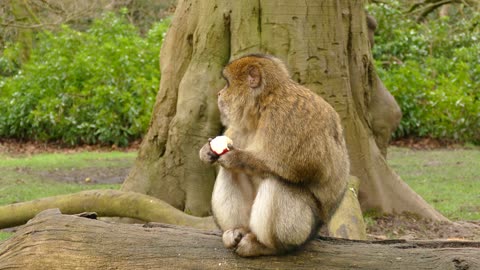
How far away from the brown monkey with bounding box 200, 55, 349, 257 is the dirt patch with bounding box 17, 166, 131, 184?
7.43m

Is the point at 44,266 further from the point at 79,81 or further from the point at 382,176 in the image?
the point at 79,81

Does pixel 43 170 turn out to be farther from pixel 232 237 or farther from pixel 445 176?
pixel 232 237

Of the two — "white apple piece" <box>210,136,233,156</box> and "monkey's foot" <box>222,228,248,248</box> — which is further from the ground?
"white apple piece" <box>210,136,233,156</box>

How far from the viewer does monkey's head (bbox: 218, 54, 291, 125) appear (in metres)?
4.70

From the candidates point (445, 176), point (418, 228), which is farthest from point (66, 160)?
point (418, 228)

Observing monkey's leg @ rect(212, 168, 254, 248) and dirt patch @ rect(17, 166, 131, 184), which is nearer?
monkey's leg @ rect(212, 168, 254, 248)

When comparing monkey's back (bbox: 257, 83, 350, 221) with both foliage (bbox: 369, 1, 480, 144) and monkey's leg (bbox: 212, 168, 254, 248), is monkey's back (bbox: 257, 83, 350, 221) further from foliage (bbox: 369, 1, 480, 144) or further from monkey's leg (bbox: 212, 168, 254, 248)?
foliage (bbox: 369, 1, 480, 144)

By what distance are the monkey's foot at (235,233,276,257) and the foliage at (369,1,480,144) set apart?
39.9 feet

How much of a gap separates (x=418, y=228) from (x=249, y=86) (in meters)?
4.06

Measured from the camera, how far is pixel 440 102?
16.3m

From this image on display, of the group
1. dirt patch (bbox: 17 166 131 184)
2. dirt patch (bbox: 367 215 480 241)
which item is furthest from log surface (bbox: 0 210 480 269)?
dirt patch (bbox: 17 166 131 184)

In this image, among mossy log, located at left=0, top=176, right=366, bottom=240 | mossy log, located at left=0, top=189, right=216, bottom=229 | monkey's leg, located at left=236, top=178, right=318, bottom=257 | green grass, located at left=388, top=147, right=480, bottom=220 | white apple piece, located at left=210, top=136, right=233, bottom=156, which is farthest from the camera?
green grass, located at left=388, top=147, right=480, bottom=220

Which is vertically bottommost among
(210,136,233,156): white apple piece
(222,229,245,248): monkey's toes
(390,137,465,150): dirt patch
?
(390,137,465,150): dirt patch

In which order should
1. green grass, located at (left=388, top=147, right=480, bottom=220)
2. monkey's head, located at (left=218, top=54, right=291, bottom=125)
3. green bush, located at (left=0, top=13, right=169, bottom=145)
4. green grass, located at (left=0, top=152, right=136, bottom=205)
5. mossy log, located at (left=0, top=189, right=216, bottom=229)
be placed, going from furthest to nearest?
green bush, located at (left=0, top=13, right=169, bottom=145) < green grass, located at (left=0, top=152, right=136, bottom=205) < green grass, located at (left=388, top=147, right=480, bottom=220) < mossy log, located at (left=0, top=189, right=216, bottom=229) < monkey's head, located at (left=218, top=54, right=291, bottom=125)
